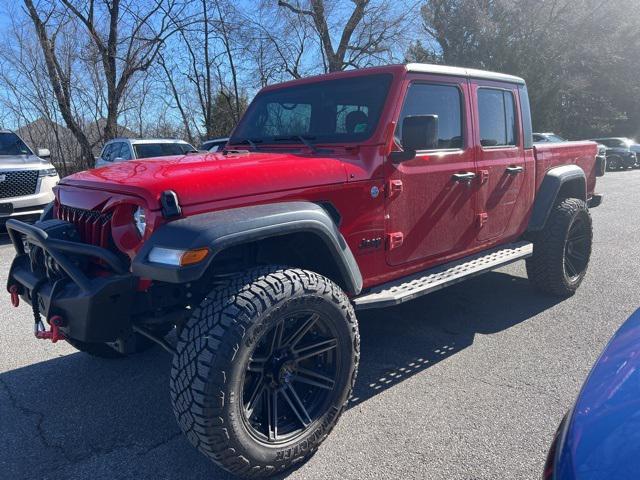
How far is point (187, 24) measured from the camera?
17953 mm

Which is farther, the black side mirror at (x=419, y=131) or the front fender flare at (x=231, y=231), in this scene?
the black side mirror at (x=419, y=131)

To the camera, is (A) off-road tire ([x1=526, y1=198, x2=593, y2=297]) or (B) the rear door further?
(A) off-road tire ([x1=526, y1=198, x2=593, y2=297])

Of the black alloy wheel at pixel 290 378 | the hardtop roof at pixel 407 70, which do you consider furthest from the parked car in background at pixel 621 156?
the black alloy wheel at pixel 290 378

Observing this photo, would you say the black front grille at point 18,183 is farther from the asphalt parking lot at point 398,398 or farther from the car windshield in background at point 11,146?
the asphalt parking lot at point 398,398

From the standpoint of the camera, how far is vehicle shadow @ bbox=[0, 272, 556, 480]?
2559 mm

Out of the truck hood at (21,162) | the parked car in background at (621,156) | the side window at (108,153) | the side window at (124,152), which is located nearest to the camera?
the truck hood at (21,162)

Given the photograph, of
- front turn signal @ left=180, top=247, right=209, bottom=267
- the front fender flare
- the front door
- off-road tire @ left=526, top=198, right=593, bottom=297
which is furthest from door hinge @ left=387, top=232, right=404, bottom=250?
off-road tire @ left=526, top=198, right=593, bottom=297

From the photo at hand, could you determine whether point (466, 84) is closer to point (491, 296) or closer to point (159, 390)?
point (491, 296)

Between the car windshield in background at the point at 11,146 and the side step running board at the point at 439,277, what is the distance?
26.9 ft

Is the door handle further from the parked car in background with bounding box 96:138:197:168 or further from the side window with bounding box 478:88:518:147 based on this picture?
the parked car in background with bounding box 96:138:197:168

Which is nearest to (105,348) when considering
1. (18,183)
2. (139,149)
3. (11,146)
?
(18,183)

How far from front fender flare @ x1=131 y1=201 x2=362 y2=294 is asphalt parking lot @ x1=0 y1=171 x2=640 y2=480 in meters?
0.97

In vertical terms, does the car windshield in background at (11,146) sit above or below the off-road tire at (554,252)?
above

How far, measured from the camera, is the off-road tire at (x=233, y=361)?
2164 mm
